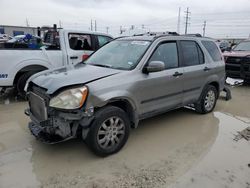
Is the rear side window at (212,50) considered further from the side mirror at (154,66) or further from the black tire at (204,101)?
the side mirror at (154,66)

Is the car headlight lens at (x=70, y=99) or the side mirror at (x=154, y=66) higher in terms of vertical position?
the side mirror at (x=154, y=66)

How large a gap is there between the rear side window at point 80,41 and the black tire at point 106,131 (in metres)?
3.66

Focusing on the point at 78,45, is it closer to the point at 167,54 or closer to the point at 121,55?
the point at 121,55

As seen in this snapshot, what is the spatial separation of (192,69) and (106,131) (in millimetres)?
2320

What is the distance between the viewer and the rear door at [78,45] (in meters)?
5.95

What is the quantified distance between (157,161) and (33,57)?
431 cm

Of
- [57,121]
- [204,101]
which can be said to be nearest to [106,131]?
[57,121]

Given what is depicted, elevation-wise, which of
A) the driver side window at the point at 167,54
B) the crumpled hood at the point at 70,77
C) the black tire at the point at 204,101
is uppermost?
the driver side window at the point at 167,54

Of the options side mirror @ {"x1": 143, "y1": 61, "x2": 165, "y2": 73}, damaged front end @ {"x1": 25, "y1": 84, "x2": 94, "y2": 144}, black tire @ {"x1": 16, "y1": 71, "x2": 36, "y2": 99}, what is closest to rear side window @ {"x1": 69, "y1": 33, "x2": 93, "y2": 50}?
black tire @ {"x1": 16, "y1": 71, "x2": 36, "y2": 99}

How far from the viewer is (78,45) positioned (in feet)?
20.1

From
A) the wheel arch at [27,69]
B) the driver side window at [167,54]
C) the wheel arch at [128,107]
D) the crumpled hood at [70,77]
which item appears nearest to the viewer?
the crumpled hood at [70,77]

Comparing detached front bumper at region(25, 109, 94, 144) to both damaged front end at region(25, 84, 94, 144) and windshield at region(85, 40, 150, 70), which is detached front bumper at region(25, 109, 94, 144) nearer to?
damaged front end at region(25, 84, 94, 144)

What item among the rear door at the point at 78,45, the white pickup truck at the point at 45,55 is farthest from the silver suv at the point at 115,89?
the white pickup truck at the point at 45,55

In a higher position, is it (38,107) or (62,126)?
(38,107)
